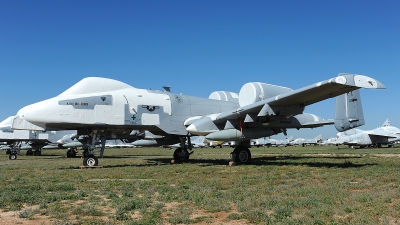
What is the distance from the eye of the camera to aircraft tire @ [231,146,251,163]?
59.1 ft

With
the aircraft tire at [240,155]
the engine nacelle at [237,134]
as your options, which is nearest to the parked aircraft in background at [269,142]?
the aircraft tire at [240,155]

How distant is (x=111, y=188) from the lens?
31.6 feet

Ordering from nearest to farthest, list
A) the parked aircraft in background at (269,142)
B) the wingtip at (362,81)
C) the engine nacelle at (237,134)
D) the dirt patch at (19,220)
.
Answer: the dirt patch at (19,220) < the wingtip at (362,81) < the engine nacelle at (237,134) < the parked aircraft in background at (269,142)

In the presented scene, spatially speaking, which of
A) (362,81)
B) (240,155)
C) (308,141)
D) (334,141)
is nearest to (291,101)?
(362,81)

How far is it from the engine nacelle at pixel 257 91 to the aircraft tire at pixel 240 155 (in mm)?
2464

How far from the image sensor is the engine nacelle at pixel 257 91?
1723 centimetres

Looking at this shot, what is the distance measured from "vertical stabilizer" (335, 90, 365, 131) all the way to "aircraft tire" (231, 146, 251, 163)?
17.6ft

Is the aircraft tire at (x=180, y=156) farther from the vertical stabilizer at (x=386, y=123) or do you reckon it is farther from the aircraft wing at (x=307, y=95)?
the vertical stabilizer at (x=386, y=123)

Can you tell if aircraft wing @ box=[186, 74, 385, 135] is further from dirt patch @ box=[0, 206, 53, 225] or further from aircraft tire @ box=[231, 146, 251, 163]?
dirt patch @ box=[0, 206, 53, 225]

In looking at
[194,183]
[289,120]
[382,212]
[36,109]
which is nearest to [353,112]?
[289,120]

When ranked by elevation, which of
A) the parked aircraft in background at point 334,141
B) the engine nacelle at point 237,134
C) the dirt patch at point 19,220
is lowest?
the dirt patch at point 19,220

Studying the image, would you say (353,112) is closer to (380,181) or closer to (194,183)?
(380,181)

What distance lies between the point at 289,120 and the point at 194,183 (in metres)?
9.52

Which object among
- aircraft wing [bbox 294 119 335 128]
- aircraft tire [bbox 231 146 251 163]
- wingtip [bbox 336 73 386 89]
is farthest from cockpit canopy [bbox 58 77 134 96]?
wingtip [bbox 336 73 386 89]
